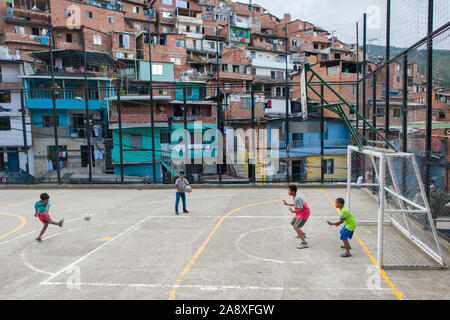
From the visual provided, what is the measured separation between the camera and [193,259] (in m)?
8.55

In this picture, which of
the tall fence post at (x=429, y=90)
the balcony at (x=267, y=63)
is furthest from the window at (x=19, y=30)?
the tall fence post at (x=429, y=90)

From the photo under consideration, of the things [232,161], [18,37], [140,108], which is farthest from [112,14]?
[232,161]

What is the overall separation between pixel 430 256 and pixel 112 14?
53.0m

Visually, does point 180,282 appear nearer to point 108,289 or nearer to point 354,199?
point 108,289

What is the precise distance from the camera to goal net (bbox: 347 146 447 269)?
25.7ft

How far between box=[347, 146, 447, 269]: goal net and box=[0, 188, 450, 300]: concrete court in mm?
449

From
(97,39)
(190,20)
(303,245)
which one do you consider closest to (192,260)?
(303,245)

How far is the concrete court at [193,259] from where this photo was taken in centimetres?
678

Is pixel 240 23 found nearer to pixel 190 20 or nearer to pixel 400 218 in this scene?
pixel 190 20

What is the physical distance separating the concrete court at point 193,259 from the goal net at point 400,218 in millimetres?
449

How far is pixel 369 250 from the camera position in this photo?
900 centimetres

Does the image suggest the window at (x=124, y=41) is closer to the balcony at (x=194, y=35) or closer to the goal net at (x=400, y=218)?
the balcony at (x=194, y=35)

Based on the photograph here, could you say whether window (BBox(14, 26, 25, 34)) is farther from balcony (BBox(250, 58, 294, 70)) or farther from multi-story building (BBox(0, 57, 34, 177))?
balcony (BBox(250, 58, 294, 70))

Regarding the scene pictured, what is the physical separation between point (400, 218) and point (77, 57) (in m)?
40.7
